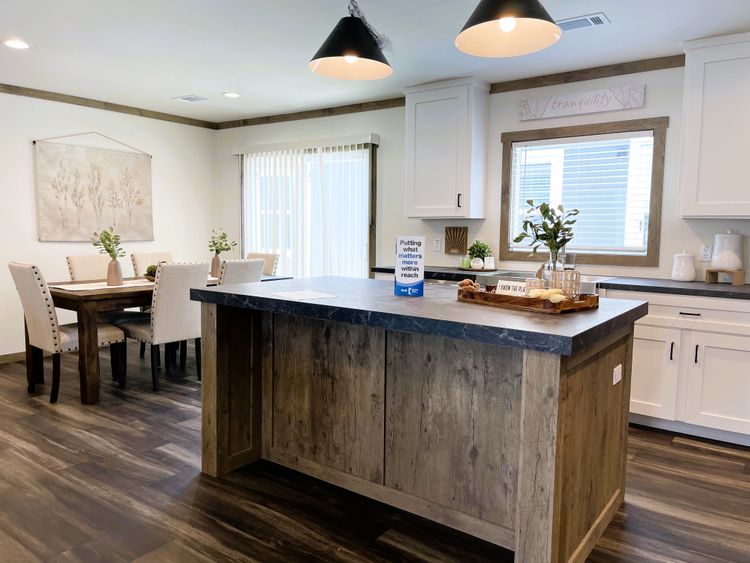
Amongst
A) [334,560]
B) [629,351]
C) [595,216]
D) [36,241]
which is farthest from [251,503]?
[36,241]

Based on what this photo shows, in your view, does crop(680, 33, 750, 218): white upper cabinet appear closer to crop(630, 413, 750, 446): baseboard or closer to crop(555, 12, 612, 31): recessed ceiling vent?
crop(555, 12, 612, 31): recessed ceiling vent

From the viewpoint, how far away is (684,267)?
380 cm

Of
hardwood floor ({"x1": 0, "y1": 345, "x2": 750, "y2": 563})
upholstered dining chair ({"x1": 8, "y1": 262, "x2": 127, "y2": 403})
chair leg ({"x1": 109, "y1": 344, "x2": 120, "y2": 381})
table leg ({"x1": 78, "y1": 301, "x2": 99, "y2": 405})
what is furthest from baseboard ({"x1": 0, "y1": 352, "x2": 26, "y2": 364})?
hardwood floor ({"x1": 0, "y1": 345, "x2": 750, "y2": 563})

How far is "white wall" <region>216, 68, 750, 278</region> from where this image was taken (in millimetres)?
3922

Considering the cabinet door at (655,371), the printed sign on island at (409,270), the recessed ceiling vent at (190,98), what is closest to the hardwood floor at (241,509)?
the cabinet door at (655,371)

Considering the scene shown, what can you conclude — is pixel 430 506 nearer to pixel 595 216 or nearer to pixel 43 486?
pixel 43 486

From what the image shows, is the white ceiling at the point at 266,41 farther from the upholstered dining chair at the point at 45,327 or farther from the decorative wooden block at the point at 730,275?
the upholstered dining chair at the point at 45,327

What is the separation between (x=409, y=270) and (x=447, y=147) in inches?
92.7

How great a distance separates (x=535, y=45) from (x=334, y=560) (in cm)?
222

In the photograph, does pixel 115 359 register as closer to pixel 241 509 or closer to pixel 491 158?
pixel 241 509

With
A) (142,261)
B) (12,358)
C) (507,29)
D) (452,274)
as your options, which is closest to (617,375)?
(507,29)

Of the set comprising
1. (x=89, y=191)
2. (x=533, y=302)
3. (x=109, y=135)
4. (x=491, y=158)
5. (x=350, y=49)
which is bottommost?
(x=533, y=302)

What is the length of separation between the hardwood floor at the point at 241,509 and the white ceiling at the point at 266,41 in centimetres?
250

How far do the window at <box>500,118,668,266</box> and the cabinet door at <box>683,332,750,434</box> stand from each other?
907mm
